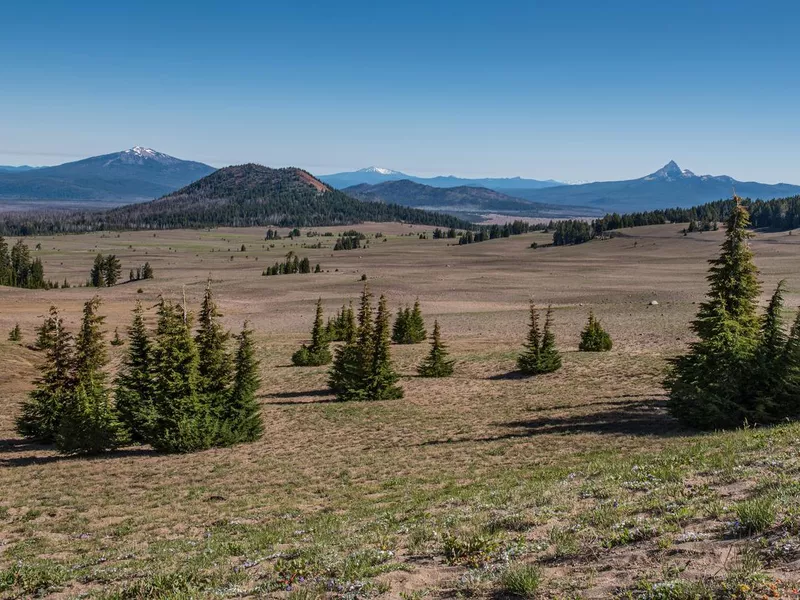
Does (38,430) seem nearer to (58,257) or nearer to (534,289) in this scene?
(534,289)

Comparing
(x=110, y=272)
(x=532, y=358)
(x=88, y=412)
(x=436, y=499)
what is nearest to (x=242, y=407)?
(x=88, y=412)

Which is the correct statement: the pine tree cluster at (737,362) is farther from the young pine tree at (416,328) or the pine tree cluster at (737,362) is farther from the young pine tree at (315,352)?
the young pine tree at (416,328)

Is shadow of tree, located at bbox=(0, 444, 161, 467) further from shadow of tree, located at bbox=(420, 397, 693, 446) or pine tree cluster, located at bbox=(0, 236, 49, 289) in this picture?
pine tree cluster, located at bbox=(0, 236, 49, 289)

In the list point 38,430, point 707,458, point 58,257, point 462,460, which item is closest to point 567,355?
point 462,460

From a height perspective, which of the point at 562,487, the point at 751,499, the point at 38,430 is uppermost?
the point at 751,499

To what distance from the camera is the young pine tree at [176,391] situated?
86.7ft

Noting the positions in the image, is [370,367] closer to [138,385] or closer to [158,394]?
[158,394]

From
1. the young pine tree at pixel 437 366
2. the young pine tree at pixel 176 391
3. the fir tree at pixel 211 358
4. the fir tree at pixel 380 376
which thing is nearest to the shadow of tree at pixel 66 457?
the young pine tree at pixel 176 391

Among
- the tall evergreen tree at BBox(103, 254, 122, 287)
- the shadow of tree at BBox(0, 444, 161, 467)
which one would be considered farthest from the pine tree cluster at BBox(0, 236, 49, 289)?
the shadow of tree at BBox(0, 444, 161, 467)

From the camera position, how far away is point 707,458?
15.0 m

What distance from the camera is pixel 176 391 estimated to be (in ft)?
87.4

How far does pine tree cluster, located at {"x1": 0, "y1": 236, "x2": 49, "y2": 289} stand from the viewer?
115188 mm

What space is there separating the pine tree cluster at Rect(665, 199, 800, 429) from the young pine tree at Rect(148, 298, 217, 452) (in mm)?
19828

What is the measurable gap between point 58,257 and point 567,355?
7072 inches
